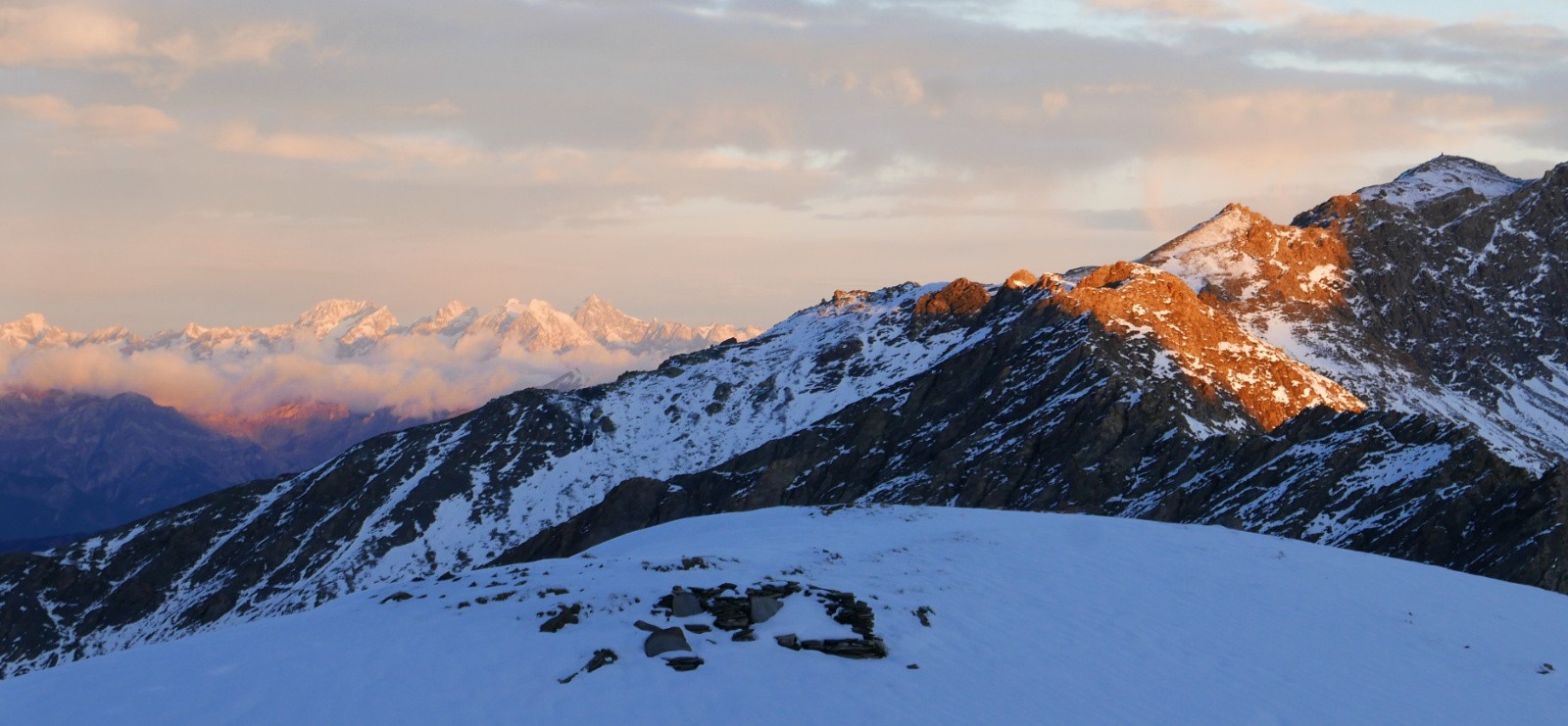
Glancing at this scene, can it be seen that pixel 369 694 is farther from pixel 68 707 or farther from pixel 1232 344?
pixel 1232 344

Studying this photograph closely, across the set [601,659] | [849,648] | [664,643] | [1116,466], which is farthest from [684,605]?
[1116,466]

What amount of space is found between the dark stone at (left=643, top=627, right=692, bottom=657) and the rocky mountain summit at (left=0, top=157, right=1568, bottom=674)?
58.2m

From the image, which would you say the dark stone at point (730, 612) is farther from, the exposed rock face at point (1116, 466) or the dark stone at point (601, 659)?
the exposed rock face at point (1116, 466)

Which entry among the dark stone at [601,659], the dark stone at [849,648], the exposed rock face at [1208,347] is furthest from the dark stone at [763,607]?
the exposed rock face at [1208,347]

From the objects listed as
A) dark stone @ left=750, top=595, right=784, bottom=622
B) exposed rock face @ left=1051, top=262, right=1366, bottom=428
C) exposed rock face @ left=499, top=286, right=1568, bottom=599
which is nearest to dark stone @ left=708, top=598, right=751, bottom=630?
dark stone @ left=750, top=595, right=784, bottom=622

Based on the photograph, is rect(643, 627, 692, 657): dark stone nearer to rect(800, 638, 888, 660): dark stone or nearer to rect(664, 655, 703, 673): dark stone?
rect(664, 655, 703, 673): dark stone

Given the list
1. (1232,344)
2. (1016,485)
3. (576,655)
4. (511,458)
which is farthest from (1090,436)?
(576,655)

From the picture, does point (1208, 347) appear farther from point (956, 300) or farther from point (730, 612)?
point (730, 612)

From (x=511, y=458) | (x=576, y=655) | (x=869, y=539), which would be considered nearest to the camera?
(x=576, y=655)

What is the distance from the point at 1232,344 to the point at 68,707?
125 m

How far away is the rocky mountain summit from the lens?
83.3 metres

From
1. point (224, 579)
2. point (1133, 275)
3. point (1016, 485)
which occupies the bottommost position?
point (224, 579)

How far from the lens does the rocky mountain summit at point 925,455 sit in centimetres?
8331

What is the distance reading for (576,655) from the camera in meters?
24.2
